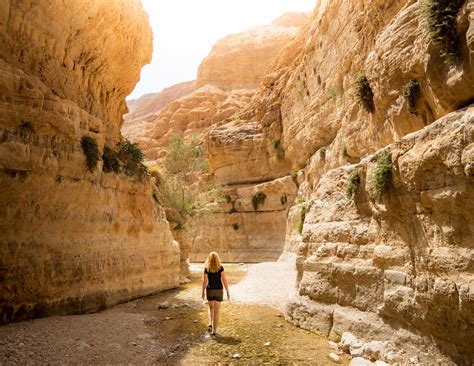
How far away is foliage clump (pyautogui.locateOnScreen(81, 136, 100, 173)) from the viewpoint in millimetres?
11094

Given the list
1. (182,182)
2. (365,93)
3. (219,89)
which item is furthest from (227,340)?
(219,89)

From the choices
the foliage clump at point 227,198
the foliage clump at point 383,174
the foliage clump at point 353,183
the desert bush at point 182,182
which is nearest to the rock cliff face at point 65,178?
the desert bush at point 182,182

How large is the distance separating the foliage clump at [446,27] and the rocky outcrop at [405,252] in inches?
68.1

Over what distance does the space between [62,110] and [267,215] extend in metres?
26.8

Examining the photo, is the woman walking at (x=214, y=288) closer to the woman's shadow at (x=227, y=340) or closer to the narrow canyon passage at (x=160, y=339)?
the woman's shadow at (x=227, y=340)

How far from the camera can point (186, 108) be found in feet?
222

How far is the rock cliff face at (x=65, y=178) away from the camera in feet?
28.5

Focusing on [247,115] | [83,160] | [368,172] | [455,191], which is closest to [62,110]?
[83,160]

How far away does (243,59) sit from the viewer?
74.1 metres

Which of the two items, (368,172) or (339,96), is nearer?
(368,172)

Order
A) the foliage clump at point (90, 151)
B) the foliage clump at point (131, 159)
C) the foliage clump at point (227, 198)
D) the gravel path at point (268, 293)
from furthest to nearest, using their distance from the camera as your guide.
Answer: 1. the foliage clump at point (227, 198)
2. the foliage clump at point (131, 159)
3. the gravel path at point (268, 293)
4. the foliage clump at point (90, 151)

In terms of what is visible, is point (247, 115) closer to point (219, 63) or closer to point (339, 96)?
point (339, 96)

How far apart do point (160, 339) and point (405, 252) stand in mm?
6107

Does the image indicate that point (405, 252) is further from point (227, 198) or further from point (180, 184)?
point (227, 198)
